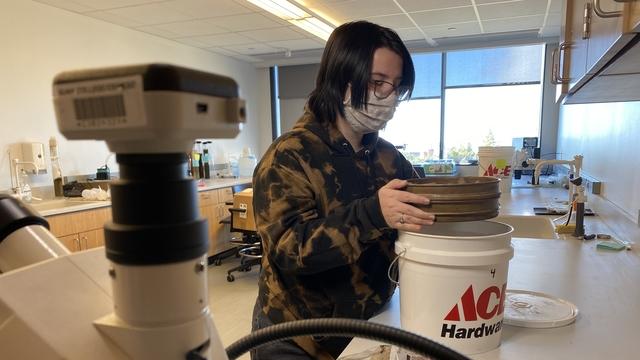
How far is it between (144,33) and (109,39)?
0.47m

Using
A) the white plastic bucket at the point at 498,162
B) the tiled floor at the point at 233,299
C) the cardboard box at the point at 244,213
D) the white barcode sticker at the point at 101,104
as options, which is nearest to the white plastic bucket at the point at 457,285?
the white barcode sticker at the point at 101,104

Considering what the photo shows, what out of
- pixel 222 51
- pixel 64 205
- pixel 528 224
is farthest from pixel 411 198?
pixel 222 51

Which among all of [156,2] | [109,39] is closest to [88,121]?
[156,2]

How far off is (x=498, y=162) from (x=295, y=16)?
233cm

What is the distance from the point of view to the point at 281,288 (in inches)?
40.1

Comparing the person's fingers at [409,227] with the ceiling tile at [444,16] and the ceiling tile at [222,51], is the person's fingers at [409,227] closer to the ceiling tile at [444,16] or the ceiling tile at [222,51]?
the ceiling tile at [444,16]

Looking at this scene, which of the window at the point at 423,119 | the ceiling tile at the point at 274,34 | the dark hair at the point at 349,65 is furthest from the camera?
the window at the point at 423,119

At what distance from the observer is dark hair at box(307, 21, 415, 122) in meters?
1.08

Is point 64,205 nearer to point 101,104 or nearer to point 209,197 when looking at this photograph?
point 209,197

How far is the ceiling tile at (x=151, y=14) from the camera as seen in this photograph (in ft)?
11.9

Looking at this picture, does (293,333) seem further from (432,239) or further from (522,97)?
(522,97)

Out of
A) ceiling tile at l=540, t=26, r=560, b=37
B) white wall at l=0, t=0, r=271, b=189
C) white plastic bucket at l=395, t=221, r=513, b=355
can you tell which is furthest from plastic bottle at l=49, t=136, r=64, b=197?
ceiling tile at l=540, t=26, r=560, b=37

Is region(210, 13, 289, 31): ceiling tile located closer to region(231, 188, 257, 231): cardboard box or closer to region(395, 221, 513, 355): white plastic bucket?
region(231, 188, 257, 231): cardboard box

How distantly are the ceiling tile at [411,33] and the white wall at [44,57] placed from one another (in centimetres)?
231
